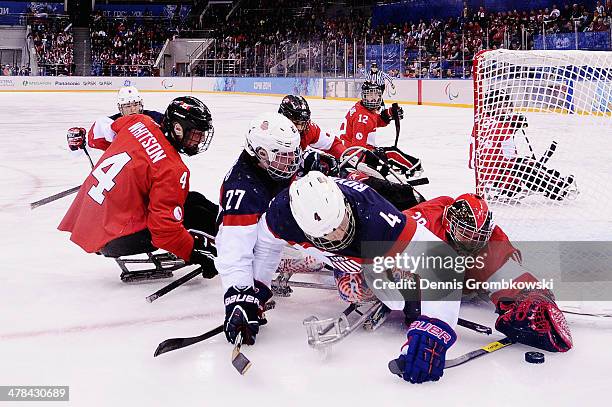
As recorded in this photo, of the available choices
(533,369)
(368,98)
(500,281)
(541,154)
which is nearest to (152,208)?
(500,281)

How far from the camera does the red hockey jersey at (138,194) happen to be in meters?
2.80

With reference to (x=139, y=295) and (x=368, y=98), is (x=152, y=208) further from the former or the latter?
(x=368, y=98)

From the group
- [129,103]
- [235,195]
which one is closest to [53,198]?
[129,103]

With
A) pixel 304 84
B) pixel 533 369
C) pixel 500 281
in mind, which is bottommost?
pixel 533 369

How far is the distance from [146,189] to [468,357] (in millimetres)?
1477

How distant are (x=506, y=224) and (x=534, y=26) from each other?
11.9m

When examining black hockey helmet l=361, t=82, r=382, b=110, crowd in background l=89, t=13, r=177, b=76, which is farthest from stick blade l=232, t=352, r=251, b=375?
crowd in background l=89, t=13, r=177, b=76

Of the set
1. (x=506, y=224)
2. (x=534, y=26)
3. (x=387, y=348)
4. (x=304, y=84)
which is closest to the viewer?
(x=387, y=348)

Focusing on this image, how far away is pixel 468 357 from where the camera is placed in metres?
2.21

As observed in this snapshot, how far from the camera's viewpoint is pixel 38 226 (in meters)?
4.27

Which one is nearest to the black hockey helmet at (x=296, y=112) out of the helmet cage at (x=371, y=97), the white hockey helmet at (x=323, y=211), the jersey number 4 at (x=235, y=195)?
the jersey number 4 at (x=235, y=195)

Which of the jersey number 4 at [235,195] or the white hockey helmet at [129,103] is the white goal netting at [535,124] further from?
the white hockey helmet at [129,103]

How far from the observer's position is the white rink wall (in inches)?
588

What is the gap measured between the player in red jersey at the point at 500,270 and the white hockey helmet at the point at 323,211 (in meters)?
0.58
